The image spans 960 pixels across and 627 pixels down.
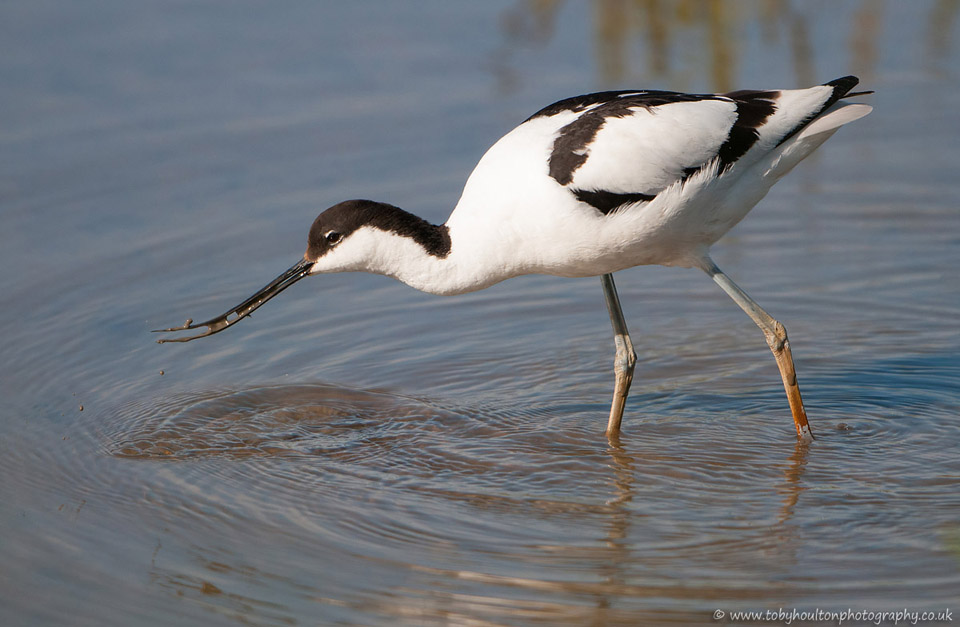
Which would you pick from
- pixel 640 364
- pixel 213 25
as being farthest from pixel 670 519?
pixel 213 25

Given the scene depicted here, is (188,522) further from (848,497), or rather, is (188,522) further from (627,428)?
(848,497)

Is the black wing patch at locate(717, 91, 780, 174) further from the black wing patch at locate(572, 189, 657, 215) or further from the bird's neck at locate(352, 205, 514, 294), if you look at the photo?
the bird's neck at locate(352, 205, 514, 294)

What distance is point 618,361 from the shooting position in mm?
5613

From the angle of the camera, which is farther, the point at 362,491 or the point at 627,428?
the point at 627,428

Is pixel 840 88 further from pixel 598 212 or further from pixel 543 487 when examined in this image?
pixel 543 487

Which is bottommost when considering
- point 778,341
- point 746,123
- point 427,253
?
point 778,341

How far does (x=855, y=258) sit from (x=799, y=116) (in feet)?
6.42

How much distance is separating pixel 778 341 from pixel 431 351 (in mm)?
1688

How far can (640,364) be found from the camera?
6184 millimetres

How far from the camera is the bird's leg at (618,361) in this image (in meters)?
5.47

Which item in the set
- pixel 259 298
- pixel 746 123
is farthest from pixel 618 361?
pixel 259 298

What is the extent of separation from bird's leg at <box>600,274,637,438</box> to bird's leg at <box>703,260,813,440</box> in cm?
45

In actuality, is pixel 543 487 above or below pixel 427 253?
below

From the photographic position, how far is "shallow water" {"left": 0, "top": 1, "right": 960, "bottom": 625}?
4227mm
